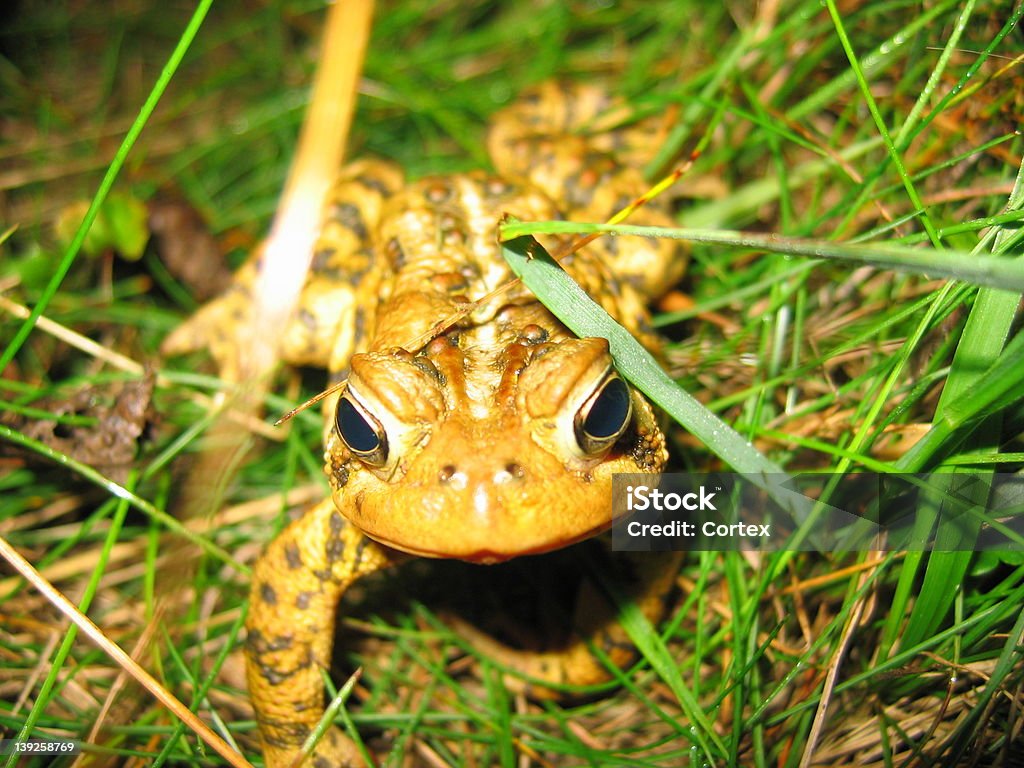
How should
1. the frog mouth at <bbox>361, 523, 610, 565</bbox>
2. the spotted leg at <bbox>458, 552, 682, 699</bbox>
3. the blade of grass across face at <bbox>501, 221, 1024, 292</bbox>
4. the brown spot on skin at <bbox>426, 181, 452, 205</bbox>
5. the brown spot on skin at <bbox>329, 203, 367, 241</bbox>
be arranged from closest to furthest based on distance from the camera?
the blade of grass across face at <bbox>501, 221, 1024, 292</bbox> → the frog mouth at <bbox>361, 523, 610, 565</bbox> → the spotted leg at <bbox>458, 552, 682, 699</bbox> → the brown spot on skin at <bbox>426, 181, 452, 205</bbox> → the brown spot on skin at <bbox>329, 203, 367, 241</bbox>

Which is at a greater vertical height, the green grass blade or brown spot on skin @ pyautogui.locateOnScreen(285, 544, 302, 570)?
the green grass blade

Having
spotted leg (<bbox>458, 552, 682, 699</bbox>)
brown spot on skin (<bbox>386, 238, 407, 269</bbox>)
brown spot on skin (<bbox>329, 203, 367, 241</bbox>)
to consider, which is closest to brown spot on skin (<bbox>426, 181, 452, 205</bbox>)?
brown spot on skin (<bbox>386, 238, 407, 269</bbox>)

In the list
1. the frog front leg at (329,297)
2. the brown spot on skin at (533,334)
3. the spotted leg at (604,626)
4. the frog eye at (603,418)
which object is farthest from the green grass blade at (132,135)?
the spotted leg at (604,626)

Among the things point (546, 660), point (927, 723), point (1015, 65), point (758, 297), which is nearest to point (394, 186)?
point (758, 297)

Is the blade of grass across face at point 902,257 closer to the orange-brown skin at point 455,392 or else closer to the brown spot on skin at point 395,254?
the orange-brown skin at point 455,392

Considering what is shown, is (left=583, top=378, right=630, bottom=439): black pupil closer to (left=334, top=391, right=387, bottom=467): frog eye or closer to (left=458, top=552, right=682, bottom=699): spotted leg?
(left=334, top=391, right=387, bottom=467): frog eye

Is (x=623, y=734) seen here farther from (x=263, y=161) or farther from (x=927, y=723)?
(x=263, y=161)

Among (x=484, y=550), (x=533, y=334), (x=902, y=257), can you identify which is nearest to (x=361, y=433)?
(x=484, y=550)

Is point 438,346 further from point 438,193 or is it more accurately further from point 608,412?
point 438,193
